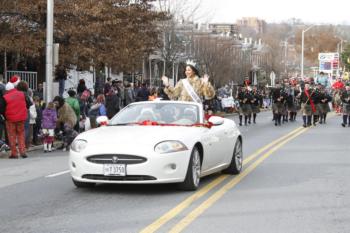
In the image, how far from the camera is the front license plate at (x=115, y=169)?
30.8 ft

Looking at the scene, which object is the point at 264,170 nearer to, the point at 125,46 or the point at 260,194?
the point at 260,194

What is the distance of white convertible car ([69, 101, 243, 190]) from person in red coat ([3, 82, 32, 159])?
Result: 5140 millimetres

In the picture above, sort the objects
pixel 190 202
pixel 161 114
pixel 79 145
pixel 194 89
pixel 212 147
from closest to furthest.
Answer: pixel 190 202 → pixel 79 145 → pixel 212 147 → pixel 161 114 → pixel 194 89

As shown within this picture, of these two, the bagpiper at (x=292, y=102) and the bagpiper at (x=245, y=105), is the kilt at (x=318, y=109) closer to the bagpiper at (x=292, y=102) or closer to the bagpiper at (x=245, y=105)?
the bagpiper at (x=292, y=102)

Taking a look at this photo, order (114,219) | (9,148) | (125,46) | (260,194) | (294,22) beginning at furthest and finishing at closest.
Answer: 1. (294,22)
2. (125,46)
3. (9,148)
4. (260,194)
5. (114,219)

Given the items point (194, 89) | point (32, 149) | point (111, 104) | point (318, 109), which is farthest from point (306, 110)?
point (194, 89)

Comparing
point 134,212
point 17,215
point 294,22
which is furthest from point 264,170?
point 294,22

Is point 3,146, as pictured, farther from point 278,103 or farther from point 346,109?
point 278,103

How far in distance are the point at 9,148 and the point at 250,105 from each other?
15392 mm

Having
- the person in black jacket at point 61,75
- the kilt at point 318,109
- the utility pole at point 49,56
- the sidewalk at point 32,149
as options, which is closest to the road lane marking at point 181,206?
the sidewalk at point 32,149

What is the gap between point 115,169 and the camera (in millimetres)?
9406

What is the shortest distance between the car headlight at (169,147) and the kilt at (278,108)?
2116cm

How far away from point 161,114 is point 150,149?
5.27 ft

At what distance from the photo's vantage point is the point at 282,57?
83.6 m
